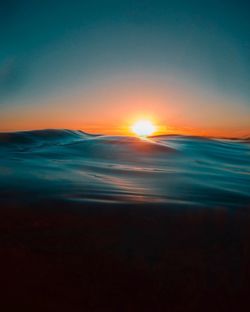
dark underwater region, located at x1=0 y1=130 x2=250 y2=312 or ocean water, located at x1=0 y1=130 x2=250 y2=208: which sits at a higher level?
ocean water, located at x1=0 y1=130 x2=250 y2=208

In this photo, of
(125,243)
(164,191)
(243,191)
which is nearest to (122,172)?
(164,191)

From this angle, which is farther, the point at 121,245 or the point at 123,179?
the point at 123,179

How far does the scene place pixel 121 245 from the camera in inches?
60.2

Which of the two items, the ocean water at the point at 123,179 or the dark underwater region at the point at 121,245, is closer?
the dark underwater region at the point at 121,245

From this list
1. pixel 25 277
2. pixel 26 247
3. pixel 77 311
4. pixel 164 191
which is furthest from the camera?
pixel 164 191

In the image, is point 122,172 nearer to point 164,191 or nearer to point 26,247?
point 164,191

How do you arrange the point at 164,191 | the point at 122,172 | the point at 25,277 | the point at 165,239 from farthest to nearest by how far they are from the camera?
the point at 122,172
the point at 164,191
the point at 165,239
the point at 25,277

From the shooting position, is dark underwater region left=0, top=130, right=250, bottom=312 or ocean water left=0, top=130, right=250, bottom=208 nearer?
dark underwater region left=0, top=130, right=250, bottom=312

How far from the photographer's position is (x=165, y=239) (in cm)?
160

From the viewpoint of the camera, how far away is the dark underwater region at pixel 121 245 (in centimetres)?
127

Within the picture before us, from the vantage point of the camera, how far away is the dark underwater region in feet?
4.18

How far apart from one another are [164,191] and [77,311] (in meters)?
1.38

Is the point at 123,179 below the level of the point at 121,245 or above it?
above

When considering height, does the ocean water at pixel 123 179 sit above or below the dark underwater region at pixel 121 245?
above
